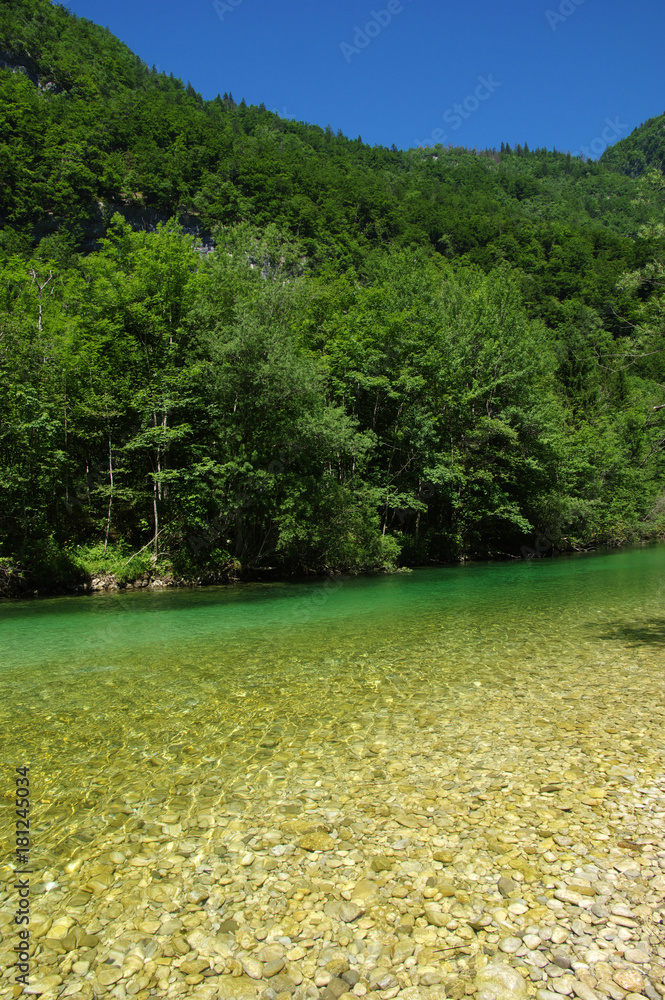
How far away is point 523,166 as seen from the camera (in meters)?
167

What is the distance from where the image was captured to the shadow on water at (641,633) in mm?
11500

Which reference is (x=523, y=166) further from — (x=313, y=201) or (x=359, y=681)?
(x=359, y=681)

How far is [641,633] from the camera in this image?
12.3m

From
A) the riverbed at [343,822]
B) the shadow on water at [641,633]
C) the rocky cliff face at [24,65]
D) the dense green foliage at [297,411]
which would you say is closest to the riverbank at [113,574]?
the dense green foliage at [297,411]

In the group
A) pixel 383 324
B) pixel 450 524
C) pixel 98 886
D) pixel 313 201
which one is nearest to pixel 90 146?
pixel 313 201

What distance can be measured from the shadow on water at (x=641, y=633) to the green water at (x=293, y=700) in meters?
0.09

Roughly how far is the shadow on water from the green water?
9cm

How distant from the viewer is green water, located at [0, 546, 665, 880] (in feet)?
18.6

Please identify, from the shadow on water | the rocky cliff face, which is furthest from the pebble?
the rocky cliff face

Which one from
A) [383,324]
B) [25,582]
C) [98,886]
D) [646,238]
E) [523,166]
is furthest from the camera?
[523,166]

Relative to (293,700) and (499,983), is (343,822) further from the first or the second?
(293,700)

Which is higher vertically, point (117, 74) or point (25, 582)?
point (117, 74)

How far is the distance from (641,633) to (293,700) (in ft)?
28.0

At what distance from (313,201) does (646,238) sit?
84736 mm
